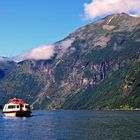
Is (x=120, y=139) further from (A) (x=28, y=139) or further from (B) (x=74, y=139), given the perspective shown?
(A) (x=28, y=139)

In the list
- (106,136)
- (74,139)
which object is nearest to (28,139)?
(74,139)

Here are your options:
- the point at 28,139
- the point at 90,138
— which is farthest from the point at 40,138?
the point at 90,138

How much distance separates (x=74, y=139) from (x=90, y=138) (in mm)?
5821

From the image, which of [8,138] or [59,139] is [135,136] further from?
[8,138]

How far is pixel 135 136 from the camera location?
419 feet

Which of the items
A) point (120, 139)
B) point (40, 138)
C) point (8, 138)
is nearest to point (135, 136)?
point (120, 139)

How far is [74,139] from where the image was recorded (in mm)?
121875

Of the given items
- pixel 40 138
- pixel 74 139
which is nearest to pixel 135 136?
pixel 74 139

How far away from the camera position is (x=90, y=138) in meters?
125

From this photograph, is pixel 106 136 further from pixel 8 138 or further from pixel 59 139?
pixel 8 138

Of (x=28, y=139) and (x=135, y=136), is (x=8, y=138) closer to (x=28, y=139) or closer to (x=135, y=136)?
(x=28, y=139)

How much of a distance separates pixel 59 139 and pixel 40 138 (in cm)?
694

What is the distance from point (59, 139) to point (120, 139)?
59.6 feet

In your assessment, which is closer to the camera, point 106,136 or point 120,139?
point 120,139
